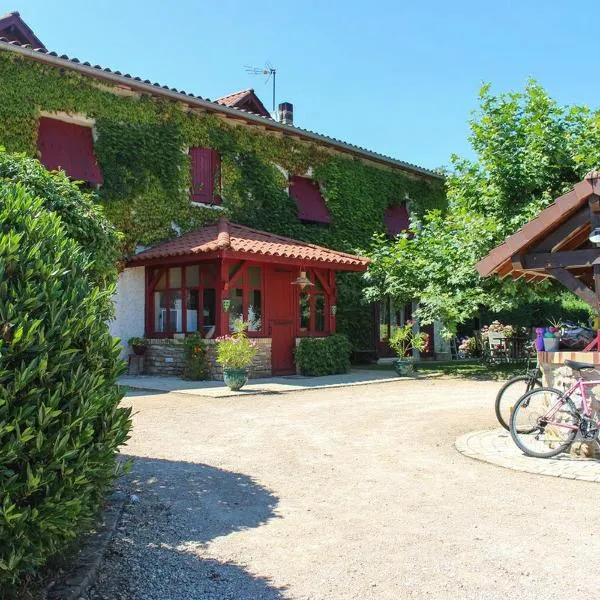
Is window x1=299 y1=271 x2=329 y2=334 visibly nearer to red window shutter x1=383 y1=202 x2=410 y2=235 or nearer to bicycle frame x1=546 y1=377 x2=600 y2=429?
red window shutter x1=383 y1=202 x2=410 y2=235

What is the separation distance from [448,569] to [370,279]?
13.4 meters

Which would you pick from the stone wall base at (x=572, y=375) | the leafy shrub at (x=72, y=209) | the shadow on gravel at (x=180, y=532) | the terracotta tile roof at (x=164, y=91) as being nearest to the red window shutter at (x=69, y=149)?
the terracotta tile roof at (x=164, y=91)

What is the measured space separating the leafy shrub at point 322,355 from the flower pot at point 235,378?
337cm

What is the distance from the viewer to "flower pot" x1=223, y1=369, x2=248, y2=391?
37.3 ft

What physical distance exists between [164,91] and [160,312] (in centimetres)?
529

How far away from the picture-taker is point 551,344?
250 inches

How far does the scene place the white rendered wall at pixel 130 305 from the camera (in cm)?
1454

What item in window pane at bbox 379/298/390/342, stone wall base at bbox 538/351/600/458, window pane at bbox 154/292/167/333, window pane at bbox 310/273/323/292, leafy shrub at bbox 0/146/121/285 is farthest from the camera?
window pane at bbox 379/298/390/342

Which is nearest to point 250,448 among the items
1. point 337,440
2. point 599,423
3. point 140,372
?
point 337,440

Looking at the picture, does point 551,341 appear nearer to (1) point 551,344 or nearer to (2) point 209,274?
(1) point 551,344

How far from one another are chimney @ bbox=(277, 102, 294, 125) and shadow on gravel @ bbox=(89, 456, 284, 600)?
17.2 metres

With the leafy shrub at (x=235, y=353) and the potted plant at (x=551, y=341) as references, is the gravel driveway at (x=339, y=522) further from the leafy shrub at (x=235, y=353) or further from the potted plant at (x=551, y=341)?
the leafy shrub at (x=235, y=353)

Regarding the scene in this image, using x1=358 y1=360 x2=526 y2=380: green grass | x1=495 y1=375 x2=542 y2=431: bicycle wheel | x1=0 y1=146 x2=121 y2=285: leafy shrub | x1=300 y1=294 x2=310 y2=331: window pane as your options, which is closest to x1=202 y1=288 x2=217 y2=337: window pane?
x1=300 y1=294 x2=310 y2=331: window pane

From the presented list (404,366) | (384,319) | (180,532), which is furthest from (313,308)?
(180,532)
